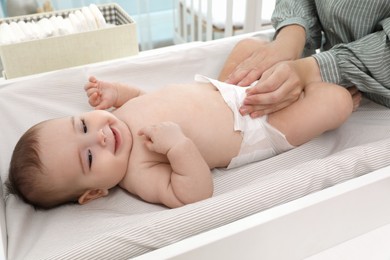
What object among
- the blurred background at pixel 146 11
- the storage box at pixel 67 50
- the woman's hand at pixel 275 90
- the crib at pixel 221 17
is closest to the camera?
the woman's hand at pixel 275 90

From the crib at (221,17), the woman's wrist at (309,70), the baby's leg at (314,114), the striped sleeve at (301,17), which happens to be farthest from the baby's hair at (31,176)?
the crib at (221,17)

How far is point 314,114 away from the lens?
970 millimetres

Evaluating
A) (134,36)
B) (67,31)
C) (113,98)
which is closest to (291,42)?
(113,98)

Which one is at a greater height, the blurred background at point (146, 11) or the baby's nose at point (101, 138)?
the baby's nose at point (101, 138)

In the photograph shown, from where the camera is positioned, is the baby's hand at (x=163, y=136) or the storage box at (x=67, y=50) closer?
the baby's hand at (x=163, y=136)

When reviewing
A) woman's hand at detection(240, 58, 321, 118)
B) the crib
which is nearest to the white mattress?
woman's hand at detection(240, 58, 321, 118)

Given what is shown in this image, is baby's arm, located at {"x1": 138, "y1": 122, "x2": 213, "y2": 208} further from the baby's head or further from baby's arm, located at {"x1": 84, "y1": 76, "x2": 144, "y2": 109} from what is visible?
baby's arm, located at {"x1": 84, "y1": 76, "x2": 144, "y2": 109}

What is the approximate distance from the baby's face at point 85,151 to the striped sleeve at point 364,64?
0.54 metres

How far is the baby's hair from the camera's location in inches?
32.0

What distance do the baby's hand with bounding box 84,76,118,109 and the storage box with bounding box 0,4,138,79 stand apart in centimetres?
42

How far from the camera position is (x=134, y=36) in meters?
1.52

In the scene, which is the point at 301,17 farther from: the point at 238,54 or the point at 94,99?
the point at 94,99

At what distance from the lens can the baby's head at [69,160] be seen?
0.82 m

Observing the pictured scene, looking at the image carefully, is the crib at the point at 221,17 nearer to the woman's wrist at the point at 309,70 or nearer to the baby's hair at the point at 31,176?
the woman's wrist at the point at 309,70
